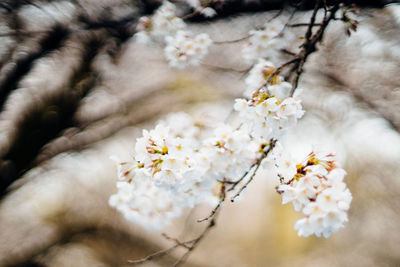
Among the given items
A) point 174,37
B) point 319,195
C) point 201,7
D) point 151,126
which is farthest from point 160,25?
point 319,195

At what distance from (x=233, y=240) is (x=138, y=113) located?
Result: 1332mm

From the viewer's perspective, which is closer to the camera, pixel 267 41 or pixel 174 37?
pixel 267 41

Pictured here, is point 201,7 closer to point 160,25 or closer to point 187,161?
point 160,25

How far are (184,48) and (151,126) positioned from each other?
0.72 metres

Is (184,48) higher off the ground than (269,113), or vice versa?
(269,113)

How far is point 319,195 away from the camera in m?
0.75

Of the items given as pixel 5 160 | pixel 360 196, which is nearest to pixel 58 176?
pixel 5 160

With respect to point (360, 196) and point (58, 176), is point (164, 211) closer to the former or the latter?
point (58, 176)

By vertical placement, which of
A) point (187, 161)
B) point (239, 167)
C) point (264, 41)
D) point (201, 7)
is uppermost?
point (201, 7)

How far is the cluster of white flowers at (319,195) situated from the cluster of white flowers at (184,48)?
1.51 meters

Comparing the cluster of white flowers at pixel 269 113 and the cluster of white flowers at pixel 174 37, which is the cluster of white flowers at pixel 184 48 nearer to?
the cluster of white flowers at pixel 174 37

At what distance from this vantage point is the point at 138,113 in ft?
7.10

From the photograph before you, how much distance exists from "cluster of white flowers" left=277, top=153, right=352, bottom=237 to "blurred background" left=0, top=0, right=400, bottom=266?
91 centimetres

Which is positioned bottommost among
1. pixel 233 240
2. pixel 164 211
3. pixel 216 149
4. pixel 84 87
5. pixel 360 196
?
pixel 233 240
